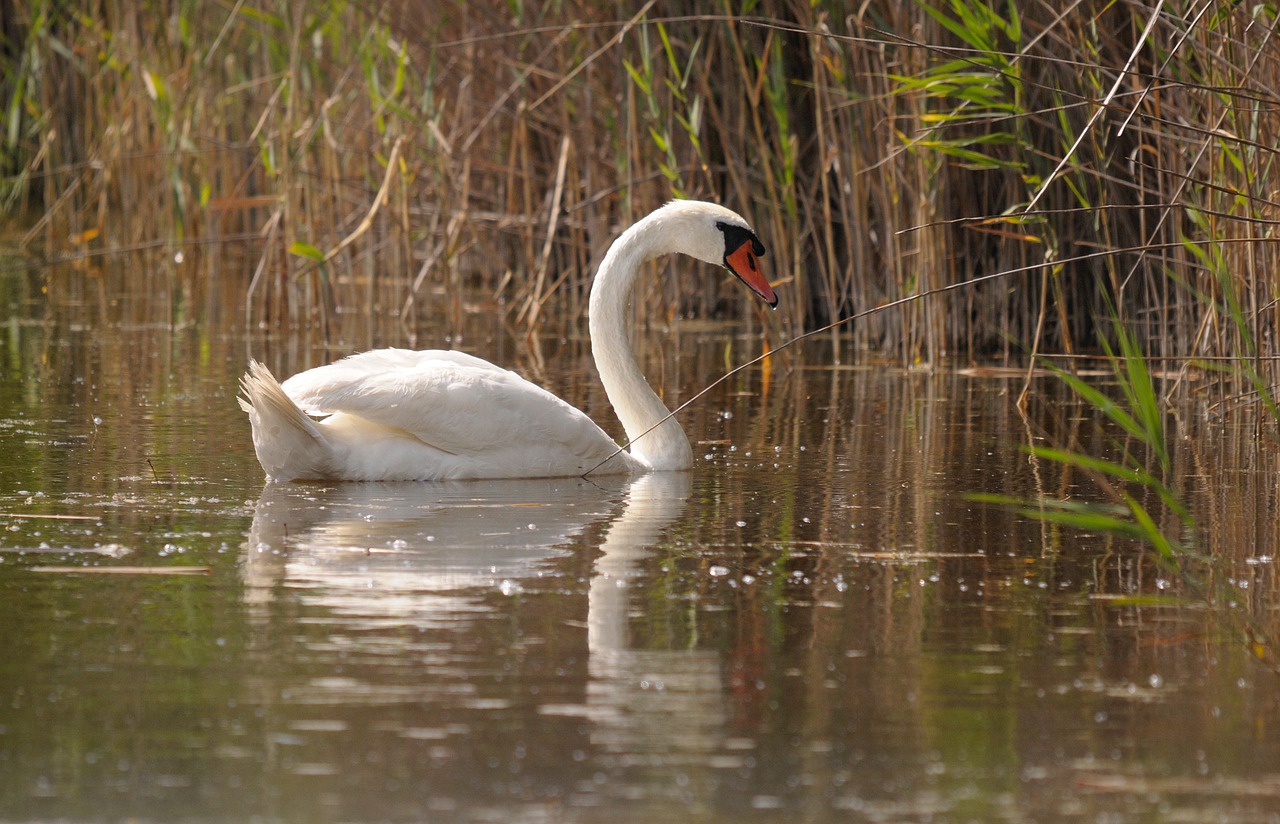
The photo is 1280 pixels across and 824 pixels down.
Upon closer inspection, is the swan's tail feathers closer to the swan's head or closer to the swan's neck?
the swan's neck

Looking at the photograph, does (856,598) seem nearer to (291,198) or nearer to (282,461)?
(282,461)

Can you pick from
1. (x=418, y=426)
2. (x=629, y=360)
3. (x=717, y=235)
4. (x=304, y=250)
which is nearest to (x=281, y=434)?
(x=418, y=426)

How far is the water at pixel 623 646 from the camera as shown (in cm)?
309

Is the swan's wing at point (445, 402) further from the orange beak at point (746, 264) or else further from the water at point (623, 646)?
the orange beak at point (746, 264)

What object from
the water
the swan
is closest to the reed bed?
the water

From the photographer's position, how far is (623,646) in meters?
3.97

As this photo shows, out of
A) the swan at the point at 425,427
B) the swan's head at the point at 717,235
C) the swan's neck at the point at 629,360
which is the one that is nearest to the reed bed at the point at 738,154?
the swan's head at the point at 717,235

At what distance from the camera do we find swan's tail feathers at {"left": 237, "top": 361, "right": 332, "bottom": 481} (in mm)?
5918

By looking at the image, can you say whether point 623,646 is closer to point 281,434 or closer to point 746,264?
point 281,434

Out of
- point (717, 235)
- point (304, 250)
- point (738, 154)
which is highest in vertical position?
point (738, 154)

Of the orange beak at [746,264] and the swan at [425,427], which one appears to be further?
the orange beak at [746,264]

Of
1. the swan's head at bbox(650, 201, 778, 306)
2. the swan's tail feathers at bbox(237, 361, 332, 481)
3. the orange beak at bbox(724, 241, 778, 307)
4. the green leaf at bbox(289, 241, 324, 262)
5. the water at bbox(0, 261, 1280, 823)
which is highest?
the green leaf at bbox(289, 241, 324, 262)

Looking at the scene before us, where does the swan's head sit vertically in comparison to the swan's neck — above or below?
above

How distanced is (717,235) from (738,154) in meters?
3.03
